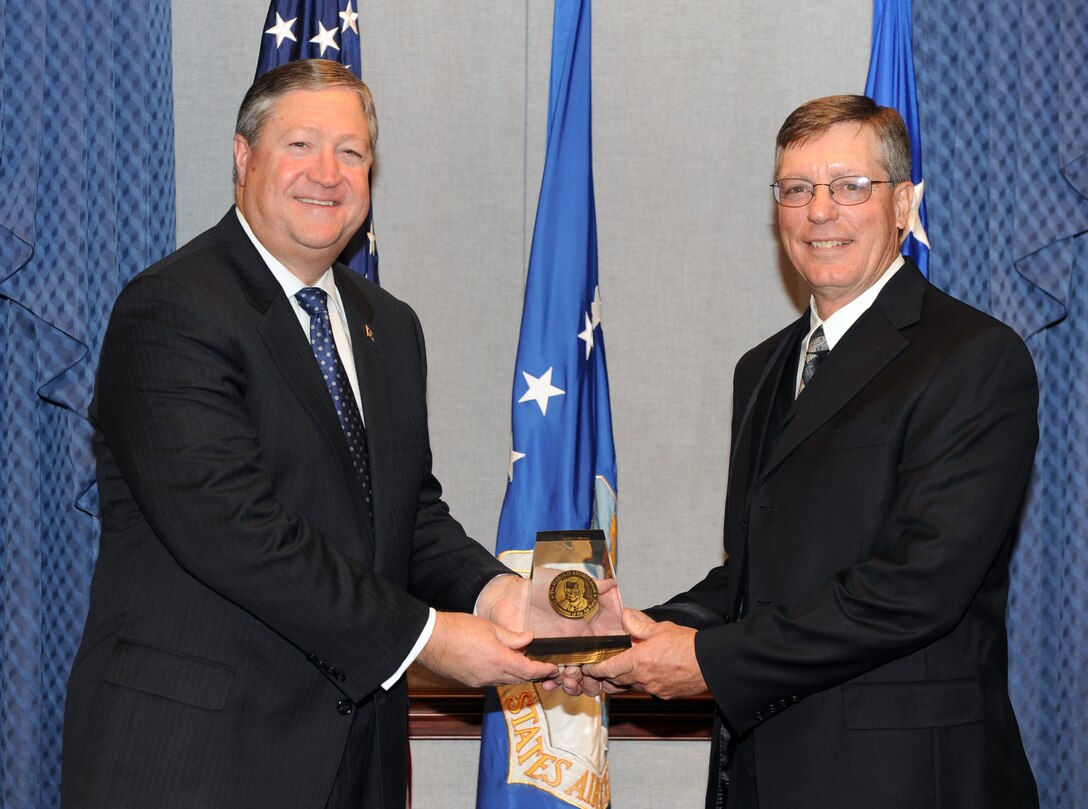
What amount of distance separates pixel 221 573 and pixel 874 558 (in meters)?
1.43

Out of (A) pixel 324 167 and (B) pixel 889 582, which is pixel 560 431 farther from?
(B) pixel 889 582

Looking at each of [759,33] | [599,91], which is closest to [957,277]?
[759,33]

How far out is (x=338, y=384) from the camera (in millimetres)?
2703

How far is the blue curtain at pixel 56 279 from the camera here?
3891mm

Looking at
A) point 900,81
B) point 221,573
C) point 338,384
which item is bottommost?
point 221,573

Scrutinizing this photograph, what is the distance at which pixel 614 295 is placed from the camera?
14.5 feet

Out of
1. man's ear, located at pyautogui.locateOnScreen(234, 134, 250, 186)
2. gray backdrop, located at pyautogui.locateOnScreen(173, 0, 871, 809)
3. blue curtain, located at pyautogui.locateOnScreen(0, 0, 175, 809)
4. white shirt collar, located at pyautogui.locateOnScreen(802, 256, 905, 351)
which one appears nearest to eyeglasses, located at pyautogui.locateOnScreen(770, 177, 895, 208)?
white shirt collar, located at pyautogui.locateOnScreen(802, 256, 905, 351)

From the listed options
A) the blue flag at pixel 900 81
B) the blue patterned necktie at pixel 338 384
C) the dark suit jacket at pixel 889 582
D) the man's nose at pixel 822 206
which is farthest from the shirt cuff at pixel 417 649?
the blue flag at pixel 900 81

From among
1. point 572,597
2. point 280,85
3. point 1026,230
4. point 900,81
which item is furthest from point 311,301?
point 1026,230

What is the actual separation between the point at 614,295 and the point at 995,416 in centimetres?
207

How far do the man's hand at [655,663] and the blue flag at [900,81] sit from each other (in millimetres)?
1714

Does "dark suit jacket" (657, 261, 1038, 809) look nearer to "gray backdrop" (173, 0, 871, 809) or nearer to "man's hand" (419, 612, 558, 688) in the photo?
"man's hand" (419, 612, 558, 688)

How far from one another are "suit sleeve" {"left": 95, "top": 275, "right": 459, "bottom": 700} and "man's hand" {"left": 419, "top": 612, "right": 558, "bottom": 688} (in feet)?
0.73

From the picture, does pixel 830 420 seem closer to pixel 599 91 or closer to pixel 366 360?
pixel 366 360
